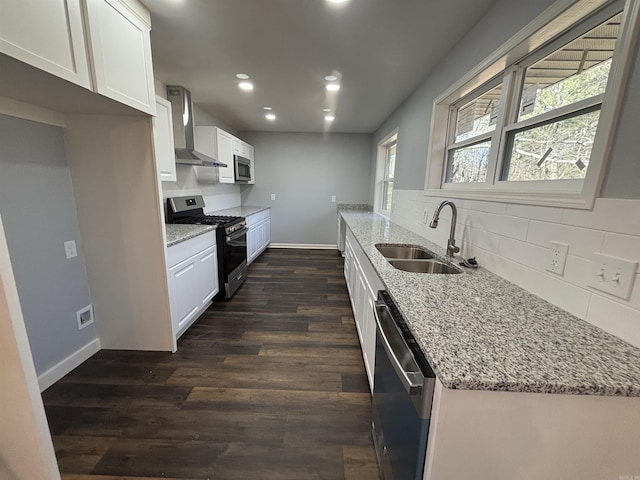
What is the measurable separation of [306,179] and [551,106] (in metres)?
4.46

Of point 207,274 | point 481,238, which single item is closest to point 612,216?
point 481,238

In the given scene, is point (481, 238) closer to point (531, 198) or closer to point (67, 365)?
point (531, 198)

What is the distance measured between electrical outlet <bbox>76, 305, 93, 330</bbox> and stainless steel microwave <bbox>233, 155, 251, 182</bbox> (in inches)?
108

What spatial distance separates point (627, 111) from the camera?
2.79 feet

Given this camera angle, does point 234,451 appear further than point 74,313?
No

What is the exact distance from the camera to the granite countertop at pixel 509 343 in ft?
2.10

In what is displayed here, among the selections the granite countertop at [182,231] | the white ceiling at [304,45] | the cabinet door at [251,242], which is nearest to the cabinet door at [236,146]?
the white ceiling at [304,45]

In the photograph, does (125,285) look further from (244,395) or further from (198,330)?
(244,395)

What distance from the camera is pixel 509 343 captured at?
31.4 inches

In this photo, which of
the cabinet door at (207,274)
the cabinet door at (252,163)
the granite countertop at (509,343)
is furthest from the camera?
the cabinet door at (252,163)

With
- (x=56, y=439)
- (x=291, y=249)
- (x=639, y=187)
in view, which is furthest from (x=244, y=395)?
(x=291, y=249)

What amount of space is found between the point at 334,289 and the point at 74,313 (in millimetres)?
2591

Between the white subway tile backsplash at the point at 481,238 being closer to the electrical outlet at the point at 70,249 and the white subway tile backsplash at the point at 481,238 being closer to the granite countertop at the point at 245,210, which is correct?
the electrical outlet at the point at 70,249

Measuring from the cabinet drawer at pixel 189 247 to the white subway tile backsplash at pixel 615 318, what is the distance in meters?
2.48
